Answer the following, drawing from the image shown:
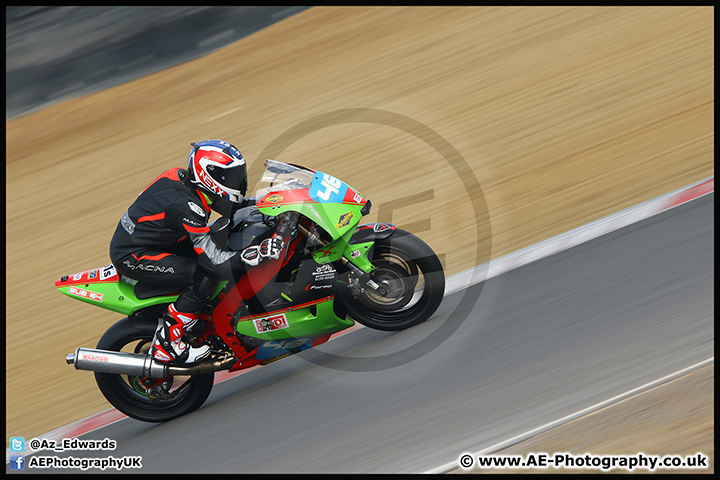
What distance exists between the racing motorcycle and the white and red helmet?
0.23 metres

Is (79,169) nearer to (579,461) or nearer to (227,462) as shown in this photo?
(227,462)

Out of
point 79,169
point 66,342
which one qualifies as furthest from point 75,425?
point 79,169

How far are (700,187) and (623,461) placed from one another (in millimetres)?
3619

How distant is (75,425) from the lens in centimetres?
525

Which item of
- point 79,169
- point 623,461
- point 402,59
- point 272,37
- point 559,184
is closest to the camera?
point 623,461

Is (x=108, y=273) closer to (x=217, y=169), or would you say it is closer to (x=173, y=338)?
(x=173, y=338)

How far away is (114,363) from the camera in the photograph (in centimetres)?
480

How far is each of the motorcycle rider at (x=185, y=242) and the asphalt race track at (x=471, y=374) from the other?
0.66 metres

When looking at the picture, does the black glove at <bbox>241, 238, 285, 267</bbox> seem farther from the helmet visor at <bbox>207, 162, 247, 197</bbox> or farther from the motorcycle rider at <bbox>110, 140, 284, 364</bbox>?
the helmet visor at <bbox>207, 162, 247, 197</bbox>

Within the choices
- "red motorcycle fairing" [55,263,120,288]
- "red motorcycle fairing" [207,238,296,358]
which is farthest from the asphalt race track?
"red motorcycle fairing" [55,263,120,288]

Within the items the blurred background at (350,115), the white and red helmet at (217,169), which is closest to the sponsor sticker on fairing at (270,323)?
the white and red helmet at (217,169)

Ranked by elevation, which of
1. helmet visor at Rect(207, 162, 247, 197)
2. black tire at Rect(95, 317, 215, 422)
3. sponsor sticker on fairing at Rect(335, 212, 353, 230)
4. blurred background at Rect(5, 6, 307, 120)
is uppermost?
blurred background at Rect(5, 6, 307, 120)

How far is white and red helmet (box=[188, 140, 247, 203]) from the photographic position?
4.62m
